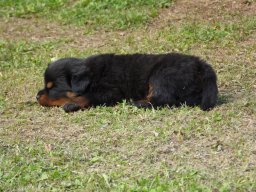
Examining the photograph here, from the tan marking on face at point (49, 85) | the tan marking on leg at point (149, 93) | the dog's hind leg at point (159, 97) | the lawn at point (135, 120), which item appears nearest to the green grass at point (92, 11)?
the lawn at point (135, 120)

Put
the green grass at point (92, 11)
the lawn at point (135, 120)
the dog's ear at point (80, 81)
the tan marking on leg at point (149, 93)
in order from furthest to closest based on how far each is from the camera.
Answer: the green grass at point (92, 11) → the dog's ear at point (80, 81) → the tan marking on leg at point (149, 93) → the lawn at point (135, 120)

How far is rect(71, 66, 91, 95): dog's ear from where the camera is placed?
750 cm

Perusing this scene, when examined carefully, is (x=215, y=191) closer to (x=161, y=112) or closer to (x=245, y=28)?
(x=161, y=112)

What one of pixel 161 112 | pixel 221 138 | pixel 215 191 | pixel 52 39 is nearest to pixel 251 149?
pixel 221 138

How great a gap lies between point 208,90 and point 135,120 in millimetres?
879

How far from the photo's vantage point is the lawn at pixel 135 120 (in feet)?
17.6

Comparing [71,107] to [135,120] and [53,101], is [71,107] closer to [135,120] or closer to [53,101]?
[53,101]

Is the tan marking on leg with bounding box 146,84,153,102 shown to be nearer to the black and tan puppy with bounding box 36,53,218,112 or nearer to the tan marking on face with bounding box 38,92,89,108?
the black and tan puppy with bounding box 36,53,218,112

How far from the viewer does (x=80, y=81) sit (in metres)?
7.52

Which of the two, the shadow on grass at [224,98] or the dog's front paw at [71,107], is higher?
the dog's front paw at [71,107]

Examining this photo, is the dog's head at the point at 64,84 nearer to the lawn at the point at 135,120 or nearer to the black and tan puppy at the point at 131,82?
the black and tan puppy at the point at 131,82

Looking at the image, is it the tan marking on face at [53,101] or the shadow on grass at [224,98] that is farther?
the tan marking on face at [53,101]

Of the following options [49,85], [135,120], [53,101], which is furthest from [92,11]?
[135,120]

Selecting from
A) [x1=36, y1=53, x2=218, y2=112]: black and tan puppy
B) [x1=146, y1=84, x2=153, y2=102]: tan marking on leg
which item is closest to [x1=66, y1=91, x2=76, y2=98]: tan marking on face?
[x1=36, y1=53, x2=218, y2=112]: black and tan puppy
